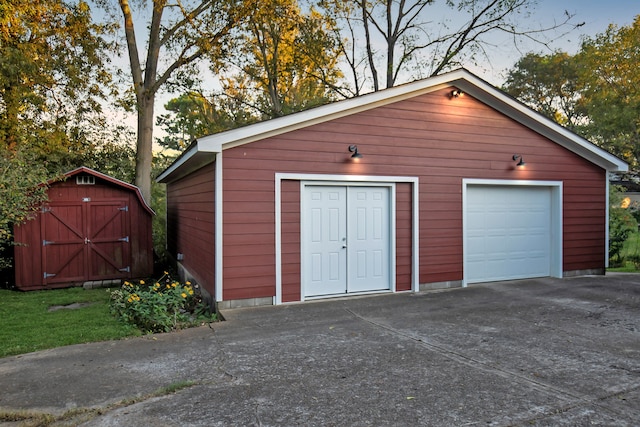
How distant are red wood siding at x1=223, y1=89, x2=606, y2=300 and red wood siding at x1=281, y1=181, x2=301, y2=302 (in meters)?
0.08

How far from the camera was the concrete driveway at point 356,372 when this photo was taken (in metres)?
3.00

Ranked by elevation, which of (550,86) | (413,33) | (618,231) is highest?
(550,86)

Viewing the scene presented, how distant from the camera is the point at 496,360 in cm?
405

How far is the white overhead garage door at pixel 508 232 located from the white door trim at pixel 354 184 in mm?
1190

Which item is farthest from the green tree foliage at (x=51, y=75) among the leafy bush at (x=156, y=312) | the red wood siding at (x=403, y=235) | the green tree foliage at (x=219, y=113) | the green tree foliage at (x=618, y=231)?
the green tree foliage at (x=618, y=231)

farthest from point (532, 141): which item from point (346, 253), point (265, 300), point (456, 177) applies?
point (265, 300)

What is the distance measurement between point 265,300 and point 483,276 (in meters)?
4.36

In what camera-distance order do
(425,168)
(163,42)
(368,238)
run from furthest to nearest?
1. (163,42)
2. (425,168)
3. (368,238)

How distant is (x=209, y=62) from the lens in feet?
47.7

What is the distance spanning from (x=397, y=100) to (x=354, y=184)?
5.47 feet

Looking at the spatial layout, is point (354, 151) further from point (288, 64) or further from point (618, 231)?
point (288, 64)

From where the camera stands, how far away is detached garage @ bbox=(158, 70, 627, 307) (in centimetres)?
639

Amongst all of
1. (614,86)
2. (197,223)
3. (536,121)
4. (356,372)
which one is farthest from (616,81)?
(356,372)

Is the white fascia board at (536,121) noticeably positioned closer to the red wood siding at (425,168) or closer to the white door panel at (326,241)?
the red wood siding at (425,168)
